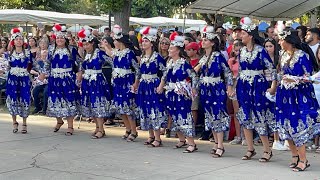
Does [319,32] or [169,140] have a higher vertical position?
[319,32]

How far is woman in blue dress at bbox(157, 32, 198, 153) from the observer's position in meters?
9.05

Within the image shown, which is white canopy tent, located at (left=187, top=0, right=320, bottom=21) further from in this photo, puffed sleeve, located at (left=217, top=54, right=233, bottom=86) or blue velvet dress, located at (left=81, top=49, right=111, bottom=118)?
puffed sleeve, located at (left=217, top=54, right=233, bottom=86)

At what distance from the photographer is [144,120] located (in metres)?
9.83

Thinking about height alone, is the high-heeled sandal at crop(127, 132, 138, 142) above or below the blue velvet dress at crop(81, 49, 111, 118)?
below

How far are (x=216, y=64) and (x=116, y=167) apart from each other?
7.13 feet

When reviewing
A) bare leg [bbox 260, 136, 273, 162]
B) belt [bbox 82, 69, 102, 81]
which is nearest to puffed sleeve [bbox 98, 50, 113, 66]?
belt [bbox 82, 69, 102, 81]

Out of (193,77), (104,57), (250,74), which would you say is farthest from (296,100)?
(104,57)

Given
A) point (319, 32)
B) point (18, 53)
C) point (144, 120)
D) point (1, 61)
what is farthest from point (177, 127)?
point (1, 61)

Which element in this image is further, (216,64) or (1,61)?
(1,61)

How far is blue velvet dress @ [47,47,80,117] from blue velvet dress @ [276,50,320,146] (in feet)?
15.1

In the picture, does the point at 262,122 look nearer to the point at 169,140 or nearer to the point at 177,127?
the point at 177,127

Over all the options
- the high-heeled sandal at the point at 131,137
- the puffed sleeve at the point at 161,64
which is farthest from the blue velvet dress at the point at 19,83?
the puffed sleeve at the point at 161,64

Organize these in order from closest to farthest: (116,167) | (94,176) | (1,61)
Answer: (94,176) < (116,167) < (1,61)

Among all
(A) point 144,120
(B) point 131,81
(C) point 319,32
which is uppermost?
(C) point 319,32
